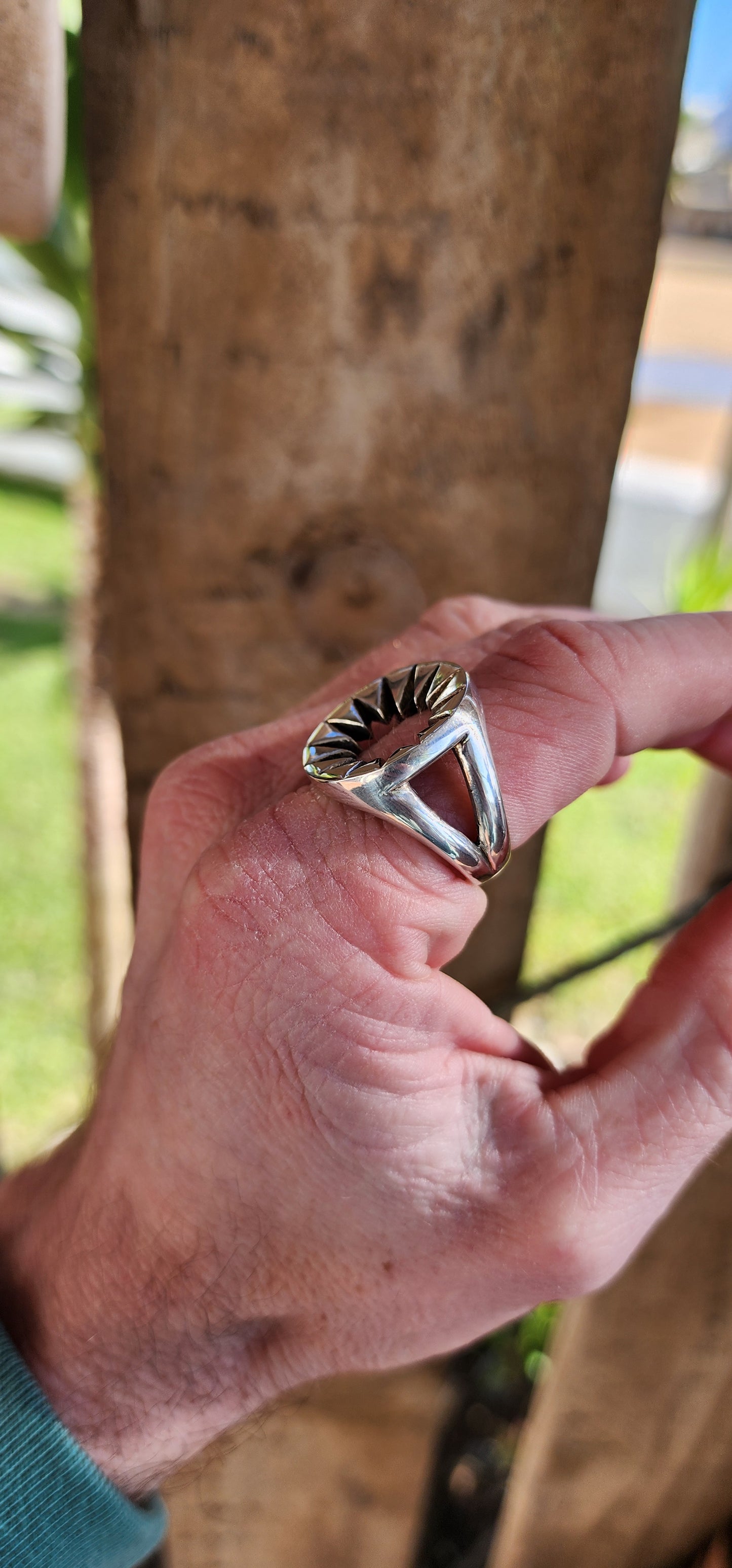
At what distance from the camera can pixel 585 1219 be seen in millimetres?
591

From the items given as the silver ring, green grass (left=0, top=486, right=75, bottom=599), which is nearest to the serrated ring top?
the silver ring

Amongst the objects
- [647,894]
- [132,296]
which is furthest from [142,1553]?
[647,894]

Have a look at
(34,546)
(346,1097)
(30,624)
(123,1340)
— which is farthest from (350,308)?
(34,546)

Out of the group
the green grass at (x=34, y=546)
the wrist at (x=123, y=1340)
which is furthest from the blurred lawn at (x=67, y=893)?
the wrist at (x=123, y=1340)

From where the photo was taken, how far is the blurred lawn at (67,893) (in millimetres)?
2459

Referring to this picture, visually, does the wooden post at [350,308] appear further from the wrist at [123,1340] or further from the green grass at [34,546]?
the green grass at [34,546]

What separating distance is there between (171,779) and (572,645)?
10.6 inches

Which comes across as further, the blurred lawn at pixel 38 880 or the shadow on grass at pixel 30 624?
the shadow on grass at pixel 30 624

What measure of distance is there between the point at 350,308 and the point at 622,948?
567 millimetres

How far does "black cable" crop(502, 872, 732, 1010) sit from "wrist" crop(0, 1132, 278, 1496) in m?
0.39

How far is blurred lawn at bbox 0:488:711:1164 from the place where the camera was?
8.07 feet

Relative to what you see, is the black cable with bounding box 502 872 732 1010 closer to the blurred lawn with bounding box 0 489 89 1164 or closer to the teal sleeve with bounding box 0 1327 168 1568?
the teal sleeve with bounding box 0 1327 168 1568

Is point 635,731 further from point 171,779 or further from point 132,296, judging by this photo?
point 132,296

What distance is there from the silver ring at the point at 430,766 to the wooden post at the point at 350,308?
1.08 feet
